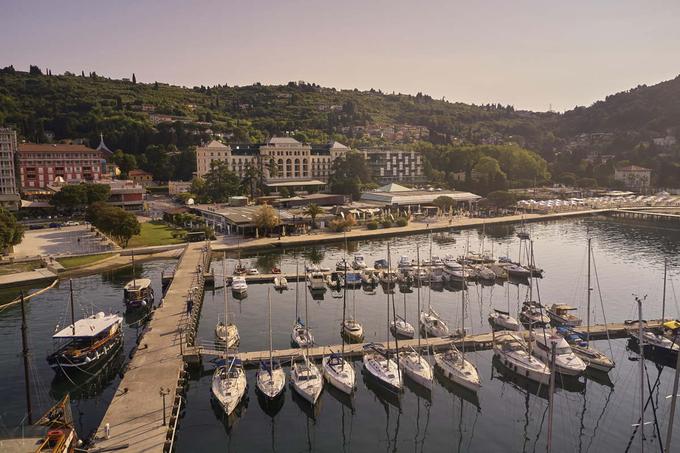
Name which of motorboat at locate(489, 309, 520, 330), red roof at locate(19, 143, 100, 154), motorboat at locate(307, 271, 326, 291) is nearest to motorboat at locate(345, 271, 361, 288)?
motorboat at locate(307, 271, 326, 291)

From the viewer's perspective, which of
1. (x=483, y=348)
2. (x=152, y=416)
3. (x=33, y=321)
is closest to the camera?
(x=152, y=416)

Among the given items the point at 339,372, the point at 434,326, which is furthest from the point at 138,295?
the point at 434,326

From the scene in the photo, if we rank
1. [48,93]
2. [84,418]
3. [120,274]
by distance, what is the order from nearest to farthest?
[84,418] → [120,274] → [48,93]

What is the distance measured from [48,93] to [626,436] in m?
218

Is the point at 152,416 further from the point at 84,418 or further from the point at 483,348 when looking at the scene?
the point at 483,348

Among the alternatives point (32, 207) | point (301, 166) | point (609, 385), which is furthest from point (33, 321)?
point (301, 166)

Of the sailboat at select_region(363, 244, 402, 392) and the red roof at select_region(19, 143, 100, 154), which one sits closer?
the sailboat at select_region(363, 244, 402, 392)

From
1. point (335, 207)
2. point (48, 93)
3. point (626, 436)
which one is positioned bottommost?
point (626, 436)

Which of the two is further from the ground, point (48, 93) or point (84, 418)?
point (48, 93)

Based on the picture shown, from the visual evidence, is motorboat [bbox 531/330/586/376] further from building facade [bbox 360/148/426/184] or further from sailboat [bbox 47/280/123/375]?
building facade [bbox 360/148/426/184]

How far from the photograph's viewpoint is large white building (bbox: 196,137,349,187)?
12456cm

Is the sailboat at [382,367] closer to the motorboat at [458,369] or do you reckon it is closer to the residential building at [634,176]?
the motorboat at [458,369]

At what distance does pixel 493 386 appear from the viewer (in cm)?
3372

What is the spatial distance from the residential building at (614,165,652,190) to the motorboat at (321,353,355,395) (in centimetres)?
14187
